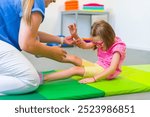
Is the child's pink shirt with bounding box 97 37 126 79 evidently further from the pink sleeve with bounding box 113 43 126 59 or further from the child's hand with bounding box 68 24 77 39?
the child's hand with bounding box 68 24 77 39

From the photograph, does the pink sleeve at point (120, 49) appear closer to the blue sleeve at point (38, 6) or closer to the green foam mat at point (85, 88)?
the green foam mat at point (85, 88)

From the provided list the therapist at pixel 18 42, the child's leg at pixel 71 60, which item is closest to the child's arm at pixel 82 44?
the child's leg at pixel 71 60

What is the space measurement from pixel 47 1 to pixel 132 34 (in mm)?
2882

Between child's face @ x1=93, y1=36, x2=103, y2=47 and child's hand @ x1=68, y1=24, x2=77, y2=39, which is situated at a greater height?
child's hand @ x1=68, y1=24, x2=77, y2=39

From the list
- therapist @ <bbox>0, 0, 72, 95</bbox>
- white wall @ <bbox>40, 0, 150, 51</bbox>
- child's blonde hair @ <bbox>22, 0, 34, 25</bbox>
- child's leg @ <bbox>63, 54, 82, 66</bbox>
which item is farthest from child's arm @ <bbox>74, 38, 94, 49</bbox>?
white wall @ <bbox>40, 0, 150, 51</bbox>

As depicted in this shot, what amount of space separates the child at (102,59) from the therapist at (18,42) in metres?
0.28

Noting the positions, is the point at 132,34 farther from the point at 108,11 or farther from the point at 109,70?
the point at 109,70

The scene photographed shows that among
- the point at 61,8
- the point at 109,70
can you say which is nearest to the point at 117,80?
the point at 109,70

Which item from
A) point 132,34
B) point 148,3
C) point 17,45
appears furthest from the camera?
point 132,34

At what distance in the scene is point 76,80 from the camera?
1.79 metres

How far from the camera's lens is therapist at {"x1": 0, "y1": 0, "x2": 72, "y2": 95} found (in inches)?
55.2

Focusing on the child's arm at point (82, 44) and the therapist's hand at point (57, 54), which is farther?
the child's arm at point (82, 44)

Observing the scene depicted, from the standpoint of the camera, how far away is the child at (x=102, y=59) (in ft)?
5.74

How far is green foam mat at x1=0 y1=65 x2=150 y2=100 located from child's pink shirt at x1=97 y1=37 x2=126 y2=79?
0.10m
